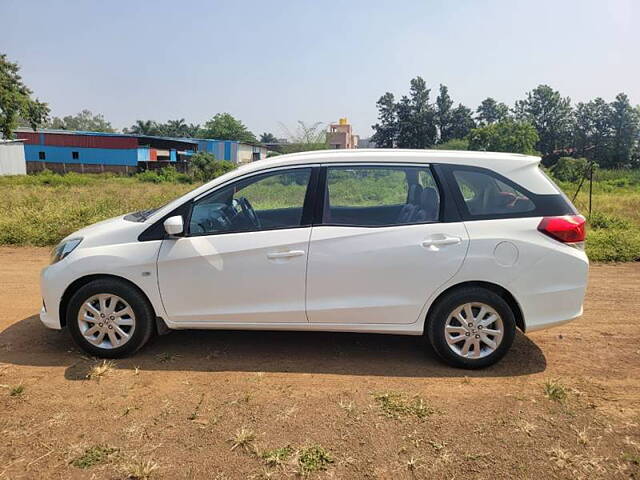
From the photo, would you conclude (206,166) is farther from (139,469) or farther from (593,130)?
(593,130)

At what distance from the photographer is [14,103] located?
106ft

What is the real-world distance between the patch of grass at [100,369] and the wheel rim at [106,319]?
0.14 meters

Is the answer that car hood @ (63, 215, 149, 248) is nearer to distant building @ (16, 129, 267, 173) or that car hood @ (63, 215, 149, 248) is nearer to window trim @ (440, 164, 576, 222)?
window trim @ (440, 164, 576, 222)

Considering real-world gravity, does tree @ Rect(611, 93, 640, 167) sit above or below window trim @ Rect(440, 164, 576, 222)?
above

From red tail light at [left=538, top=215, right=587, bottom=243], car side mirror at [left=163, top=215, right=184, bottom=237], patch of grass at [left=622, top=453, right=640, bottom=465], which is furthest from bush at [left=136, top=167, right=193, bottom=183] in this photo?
patch of grass at [left=622, top=453, right=640, bottom=465]

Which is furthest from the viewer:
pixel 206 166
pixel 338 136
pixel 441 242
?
pixel 206 166

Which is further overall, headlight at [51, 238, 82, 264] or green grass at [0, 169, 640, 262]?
green grass at [0, 169, 640, 262]

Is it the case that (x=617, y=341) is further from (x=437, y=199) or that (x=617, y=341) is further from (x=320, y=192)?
(x=320, y=192)

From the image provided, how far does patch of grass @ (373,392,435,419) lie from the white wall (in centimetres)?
4907

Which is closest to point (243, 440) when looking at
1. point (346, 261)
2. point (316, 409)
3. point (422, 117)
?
point (316, 409)

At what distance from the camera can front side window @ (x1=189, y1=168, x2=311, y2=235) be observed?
13.1 ft

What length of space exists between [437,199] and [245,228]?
1571mm

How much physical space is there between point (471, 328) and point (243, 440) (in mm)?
1950

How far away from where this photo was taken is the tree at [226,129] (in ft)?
296
